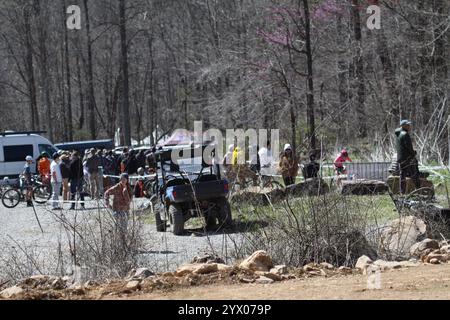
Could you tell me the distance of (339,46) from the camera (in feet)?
114

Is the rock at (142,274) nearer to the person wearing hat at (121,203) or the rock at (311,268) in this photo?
the person wearing hat at (121,203)

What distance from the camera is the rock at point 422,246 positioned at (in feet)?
40.3

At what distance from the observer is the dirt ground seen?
780 cm

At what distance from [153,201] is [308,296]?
12.4m

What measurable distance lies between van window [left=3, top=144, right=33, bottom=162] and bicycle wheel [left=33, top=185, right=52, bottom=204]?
7734mm

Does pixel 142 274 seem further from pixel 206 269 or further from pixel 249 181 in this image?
pixel 249 181

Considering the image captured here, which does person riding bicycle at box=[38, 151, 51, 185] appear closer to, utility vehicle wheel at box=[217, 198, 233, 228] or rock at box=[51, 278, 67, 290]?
utility vehicle wheel at box=[217, 198, 233, 228]

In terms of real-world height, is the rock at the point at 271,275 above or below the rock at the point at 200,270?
below

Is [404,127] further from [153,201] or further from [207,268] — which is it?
[207,268]

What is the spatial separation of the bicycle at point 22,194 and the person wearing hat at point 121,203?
12809 mm

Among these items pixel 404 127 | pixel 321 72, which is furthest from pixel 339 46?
pixel 404 127

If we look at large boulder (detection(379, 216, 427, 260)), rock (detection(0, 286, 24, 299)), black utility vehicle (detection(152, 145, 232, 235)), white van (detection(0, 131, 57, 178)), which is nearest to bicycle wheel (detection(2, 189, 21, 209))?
white van (detection(0, 131, 57, 178))

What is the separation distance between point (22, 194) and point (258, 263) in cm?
2027

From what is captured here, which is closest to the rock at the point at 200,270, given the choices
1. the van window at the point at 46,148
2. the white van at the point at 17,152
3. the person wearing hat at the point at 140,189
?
the person wearing hat at the point at 140,189
